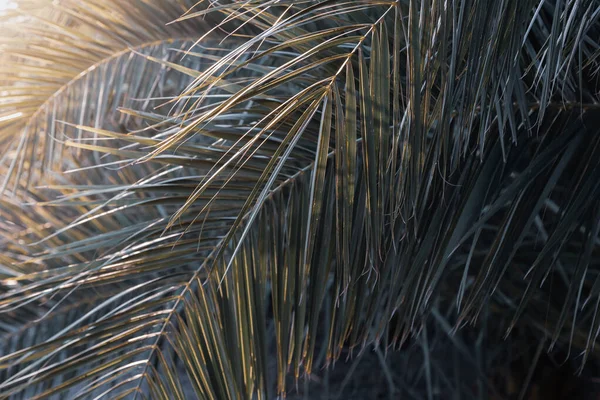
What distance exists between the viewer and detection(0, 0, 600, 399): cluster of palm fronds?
2.01 ft

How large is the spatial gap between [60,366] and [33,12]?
777 millimetres

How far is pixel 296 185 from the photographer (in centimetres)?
84

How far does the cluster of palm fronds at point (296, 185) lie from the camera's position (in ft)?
2.01

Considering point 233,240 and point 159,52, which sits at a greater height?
point 159,52

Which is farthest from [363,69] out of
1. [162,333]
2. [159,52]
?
[159,52]

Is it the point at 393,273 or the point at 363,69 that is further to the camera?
the point at 393,273

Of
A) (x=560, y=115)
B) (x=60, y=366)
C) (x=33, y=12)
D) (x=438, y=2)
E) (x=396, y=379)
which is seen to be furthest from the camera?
(x=396, y=379)

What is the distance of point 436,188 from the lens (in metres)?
0.78

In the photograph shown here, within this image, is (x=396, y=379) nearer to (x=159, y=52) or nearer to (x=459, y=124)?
(x=159, y=52)

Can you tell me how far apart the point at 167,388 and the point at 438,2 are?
0.48m

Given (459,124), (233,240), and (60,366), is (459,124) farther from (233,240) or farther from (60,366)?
(60,366)

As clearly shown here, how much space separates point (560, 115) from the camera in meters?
0.89

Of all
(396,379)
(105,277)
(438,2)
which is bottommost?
(396,379)

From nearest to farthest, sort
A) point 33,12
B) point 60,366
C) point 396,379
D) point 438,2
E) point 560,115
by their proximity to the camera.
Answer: point 438,2, point 60,366, point 560,115, point 33,12, point 396,379
